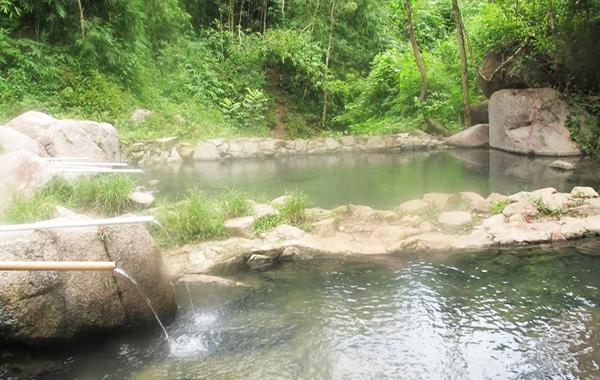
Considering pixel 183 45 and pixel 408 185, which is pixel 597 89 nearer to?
pixel 408 185

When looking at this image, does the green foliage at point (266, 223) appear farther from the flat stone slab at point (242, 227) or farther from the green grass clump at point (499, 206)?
the green grass clump at point (499, 206)

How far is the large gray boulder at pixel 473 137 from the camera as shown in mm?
14352

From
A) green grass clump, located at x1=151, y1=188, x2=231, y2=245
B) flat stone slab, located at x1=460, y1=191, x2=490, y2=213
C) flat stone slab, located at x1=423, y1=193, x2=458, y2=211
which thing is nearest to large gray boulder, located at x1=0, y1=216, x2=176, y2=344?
green grass clump, located at x1=151, y1=188, x2=231, y2=245

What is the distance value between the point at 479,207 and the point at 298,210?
2.76m

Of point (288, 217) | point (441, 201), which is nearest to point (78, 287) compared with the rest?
point (288, 217)

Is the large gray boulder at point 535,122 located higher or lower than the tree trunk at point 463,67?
lower

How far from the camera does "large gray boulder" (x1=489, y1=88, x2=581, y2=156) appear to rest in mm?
12359

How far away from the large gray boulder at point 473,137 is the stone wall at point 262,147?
1.79ft

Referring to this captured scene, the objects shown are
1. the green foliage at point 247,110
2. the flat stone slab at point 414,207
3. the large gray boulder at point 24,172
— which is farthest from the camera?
the green foliage at point 247,110

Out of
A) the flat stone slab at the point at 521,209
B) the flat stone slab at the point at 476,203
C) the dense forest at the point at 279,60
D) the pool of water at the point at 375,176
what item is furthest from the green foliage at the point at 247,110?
the flat stone slab at the point at 521,209

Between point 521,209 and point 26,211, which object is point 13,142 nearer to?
point 26,211

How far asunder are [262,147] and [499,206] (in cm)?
805

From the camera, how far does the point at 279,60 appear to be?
687 inches

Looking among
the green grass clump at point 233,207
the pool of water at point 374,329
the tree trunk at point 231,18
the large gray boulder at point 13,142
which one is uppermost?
the tree trunk at point 231,18
